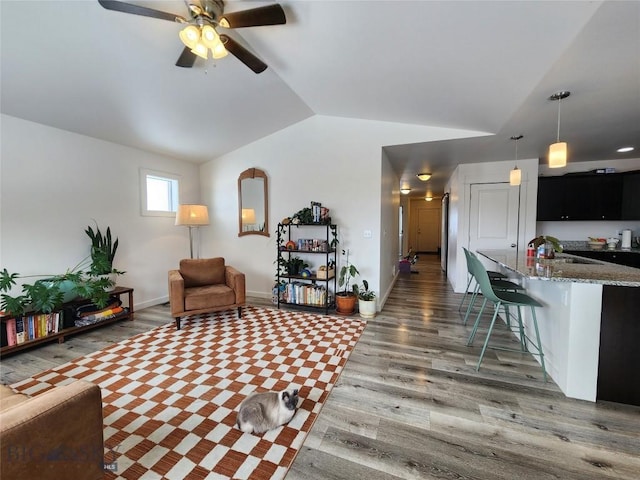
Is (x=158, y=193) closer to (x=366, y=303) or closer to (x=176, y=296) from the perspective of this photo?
(x=176, y=296)

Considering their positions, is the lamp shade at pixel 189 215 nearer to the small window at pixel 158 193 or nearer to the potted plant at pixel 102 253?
the small window at pixel 158 193

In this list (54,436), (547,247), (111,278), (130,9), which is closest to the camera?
(54,436)

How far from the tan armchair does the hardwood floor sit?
838 millimetres

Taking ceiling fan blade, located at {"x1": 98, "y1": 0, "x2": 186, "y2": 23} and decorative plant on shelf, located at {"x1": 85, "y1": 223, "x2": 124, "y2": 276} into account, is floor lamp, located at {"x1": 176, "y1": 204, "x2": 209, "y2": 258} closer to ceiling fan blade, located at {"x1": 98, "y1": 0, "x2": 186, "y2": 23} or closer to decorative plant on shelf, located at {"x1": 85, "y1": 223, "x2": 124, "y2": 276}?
decorative plant on shelf, located at {"x1": 85, "y1": 223, "x2": 124, "y2": 276}

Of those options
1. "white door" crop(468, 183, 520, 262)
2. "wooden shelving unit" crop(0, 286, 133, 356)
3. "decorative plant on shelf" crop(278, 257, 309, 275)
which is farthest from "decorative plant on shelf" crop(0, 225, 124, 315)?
"white door" crop(468, 183, 520, 262)

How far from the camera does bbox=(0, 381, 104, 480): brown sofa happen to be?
33.8 inches

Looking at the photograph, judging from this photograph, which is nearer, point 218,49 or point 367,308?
point 218,49

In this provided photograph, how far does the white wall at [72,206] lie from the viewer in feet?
8.89

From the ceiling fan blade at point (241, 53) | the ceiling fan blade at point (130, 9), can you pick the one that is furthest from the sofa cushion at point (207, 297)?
the ceiling fan blade at point (130, 9)

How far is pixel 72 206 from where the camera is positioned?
3.16 meters

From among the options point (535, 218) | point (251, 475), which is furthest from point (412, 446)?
point (535, 218)

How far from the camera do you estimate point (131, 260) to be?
3.78 meters

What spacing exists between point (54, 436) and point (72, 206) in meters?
3.14

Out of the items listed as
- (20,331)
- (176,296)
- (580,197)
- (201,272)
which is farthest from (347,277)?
(580,197)
